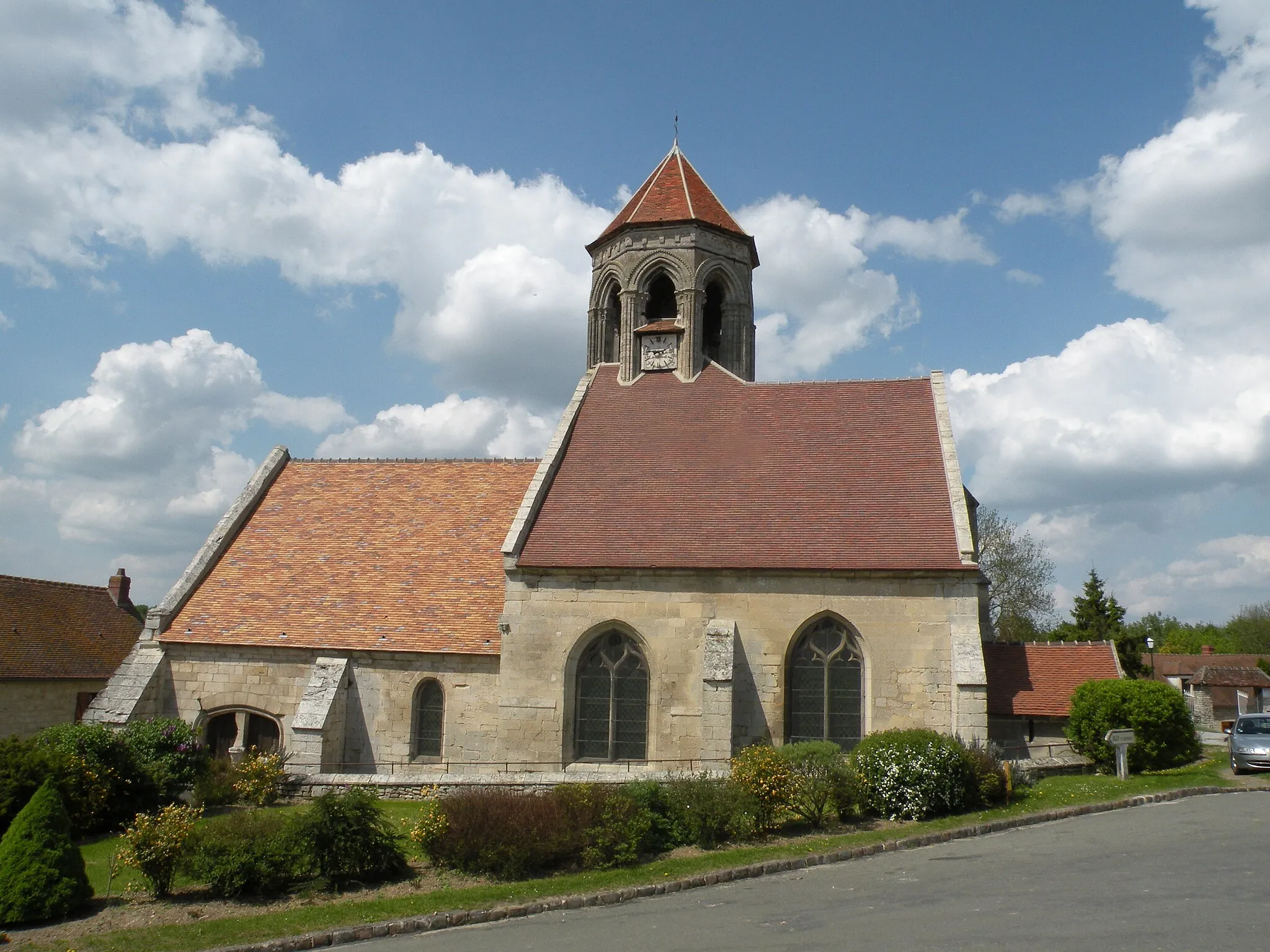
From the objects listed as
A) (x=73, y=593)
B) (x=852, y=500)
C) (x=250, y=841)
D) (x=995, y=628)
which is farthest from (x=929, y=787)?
(x=995, y=628)

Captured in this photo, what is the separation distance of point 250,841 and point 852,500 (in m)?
13.5

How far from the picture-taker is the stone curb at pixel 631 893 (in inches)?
414

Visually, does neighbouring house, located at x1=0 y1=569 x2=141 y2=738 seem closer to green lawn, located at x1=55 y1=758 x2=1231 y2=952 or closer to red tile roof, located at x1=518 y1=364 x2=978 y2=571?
green lawn, located at x1=55 y1=758 x2=1231 y2=952

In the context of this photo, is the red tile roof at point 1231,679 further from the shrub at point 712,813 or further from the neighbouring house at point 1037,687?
the shrub at point 712,813

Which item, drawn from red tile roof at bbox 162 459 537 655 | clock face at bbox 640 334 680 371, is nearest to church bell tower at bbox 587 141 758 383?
clock face at bbox 640 334 680 371

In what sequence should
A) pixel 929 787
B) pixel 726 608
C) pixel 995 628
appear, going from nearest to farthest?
pixel 929 787 → pixel 726 608 → pixel 995 628

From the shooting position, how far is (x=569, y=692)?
19.5 m

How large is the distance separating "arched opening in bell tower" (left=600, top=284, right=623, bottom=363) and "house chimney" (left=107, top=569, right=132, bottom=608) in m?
23.3

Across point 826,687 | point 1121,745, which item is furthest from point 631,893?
point 1121,745

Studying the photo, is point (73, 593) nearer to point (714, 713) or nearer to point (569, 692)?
point (569, 692)

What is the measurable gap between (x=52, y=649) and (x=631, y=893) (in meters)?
24.2

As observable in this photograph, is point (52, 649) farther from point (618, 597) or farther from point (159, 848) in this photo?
point (159, 848)

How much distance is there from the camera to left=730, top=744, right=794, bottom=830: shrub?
14328mm

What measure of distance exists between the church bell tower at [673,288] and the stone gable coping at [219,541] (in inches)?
369
